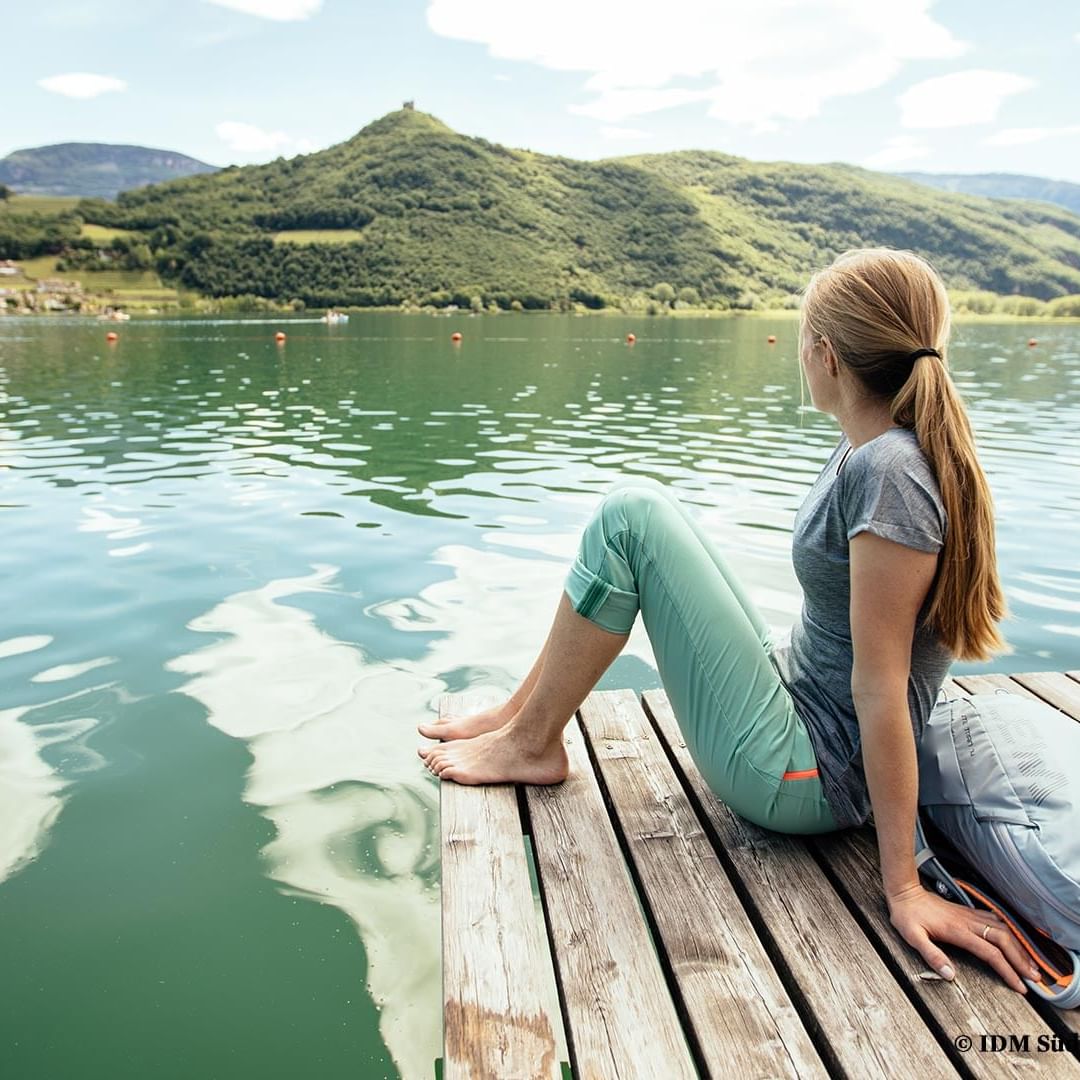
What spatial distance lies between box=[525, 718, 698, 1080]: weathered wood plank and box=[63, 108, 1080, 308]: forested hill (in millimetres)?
89033

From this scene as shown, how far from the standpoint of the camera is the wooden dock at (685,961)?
5.53 feet

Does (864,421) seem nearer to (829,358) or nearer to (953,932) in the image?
(829,358)

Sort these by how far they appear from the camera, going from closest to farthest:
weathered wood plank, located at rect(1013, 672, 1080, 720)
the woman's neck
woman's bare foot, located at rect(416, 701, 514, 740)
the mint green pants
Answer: the woman's neck → the mint green pants → woman's bare foot, located at rect(416, 701, 514, 740) → weathered wood plank, located at rect(1013, 672, 1080, 720)

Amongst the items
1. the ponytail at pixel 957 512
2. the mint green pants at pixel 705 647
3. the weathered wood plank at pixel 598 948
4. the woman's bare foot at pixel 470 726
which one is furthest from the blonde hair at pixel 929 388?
the woman's bare foot at pixel 470 726

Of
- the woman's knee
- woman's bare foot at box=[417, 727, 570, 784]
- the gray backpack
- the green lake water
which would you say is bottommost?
the green lake water

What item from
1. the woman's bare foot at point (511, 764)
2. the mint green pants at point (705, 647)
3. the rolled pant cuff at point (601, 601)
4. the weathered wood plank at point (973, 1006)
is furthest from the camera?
the woman's bare foot at point (511, 764)

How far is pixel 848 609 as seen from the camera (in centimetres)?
219

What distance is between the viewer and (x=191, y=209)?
369 feet

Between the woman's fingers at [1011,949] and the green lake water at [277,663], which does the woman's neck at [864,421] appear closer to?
the woman's fingers at [1011,949]

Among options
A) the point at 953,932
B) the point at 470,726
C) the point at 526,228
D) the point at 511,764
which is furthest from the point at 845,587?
the point at 526,228

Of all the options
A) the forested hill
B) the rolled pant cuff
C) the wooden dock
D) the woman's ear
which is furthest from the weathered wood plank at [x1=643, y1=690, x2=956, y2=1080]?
the forested hill

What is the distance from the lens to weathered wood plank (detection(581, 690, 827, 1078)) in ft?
5.57

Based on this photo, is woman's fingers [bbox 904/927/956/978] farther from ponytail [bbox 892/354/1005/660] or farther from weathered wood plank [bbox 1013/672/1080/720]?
weathered wood plank [bbox 1013/672/1080/720]

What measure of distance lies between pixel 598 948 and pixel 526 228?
126834 mm
